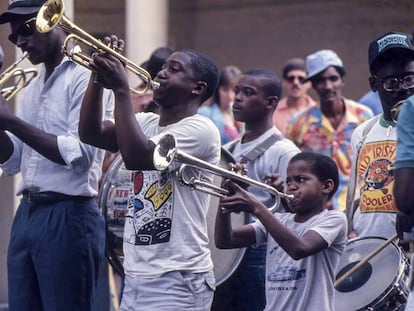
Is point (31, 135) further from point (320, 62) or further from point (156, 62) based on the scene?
point (320, 62)

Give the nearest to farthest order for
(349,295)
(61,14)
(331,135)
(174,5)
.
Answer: (61,14) < (349,295) < (331,135) < (174,5)

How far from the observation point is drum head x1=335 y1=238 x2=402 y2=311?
243 inches

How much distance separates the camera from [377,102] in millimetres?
10336

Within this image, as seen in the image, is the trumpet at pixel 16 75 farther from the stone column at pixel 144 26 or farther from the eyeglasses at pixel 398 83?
the stone column at pixel 144 26

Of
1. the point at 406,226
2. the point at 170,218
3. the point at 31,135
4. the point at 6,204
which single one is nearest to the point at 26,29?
the point at 31,135

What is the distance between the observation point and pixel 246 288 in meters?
6.92

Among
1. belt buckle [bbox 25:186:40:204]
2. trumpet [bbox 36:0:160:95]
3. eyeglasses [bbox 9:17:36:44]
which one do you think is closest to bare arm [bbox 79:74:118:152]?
trumpet [bbox 36:0:160:95]

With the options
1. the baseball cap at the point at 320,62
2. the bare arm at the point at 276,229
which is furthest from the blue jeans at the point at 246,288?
the baseball cap at the point at 320,62

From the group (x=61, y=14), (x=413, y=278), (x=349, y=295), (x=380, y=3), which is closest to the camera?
(x=413, y=278)

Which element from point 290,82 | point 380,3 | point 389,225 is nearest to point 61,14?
point 389,225

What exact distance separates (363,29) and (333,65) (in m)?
3.88

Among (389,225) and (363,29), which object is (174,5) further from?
(389,225)

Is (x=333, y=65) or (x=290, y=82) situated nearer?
(x=333, y=65)

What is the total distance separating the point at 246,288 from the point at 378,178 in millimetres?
1006
